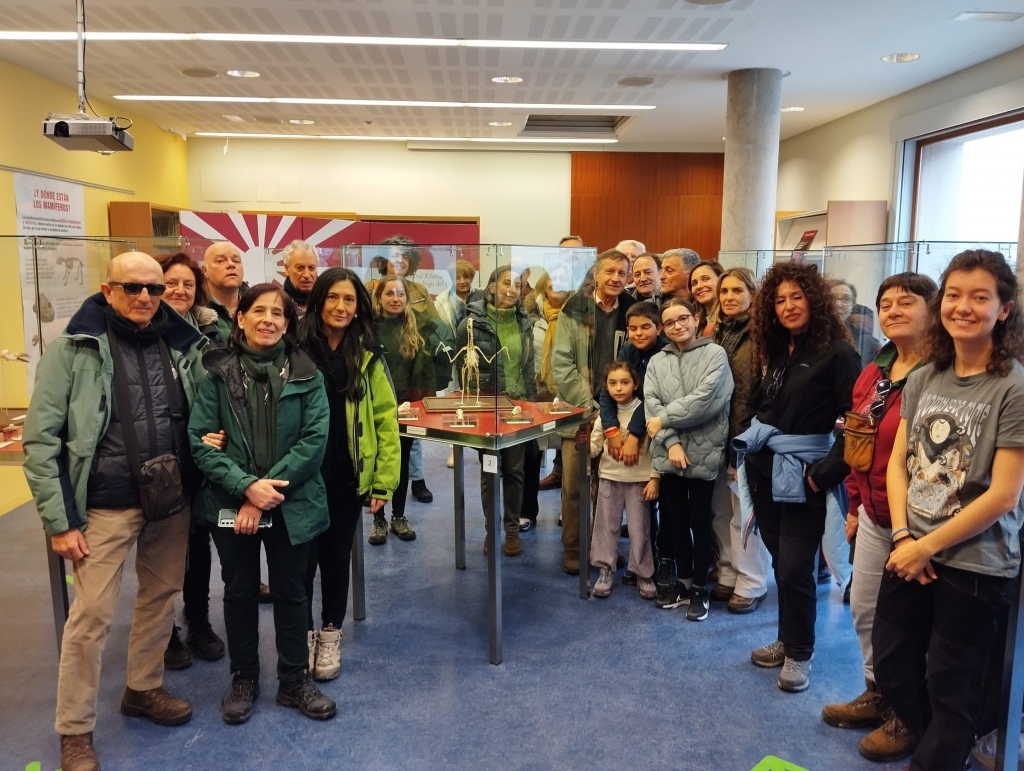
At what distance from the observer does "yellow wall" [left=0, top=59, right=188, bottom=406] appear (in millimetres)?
4008

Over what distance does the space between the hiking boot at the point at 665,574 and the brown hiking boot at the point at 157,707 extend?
2035mm

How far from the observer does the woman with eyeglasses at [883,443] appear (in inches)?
87.3

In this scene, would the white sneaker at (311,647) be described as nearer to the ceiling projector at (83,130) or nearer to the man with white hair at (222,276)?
the man with white hair at (222,276)

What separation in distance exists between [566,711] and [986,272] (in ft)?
6.21

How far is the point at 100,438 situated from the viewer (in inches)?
85.5

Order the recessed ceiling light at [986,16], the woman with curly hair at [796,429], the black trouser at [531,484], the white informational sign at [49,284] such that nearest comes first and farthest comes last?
the woman with curly hair at [796,429] < the white informational sign at [49,284] < the black trouser at [531,484] < the recessed ceiling light at [986,16]

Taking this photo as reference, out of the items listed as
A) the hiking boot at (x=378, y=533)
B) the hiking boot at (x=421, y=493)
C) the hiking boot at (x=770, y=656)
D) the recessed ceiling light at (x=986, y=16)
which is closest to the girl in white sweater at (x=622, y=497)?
the hiking boot at (x=770, y=656)

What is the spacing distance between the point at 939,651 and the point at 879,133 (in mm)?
6998

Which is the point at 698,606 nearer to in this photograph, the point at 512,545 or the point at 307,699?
the point at 512,545

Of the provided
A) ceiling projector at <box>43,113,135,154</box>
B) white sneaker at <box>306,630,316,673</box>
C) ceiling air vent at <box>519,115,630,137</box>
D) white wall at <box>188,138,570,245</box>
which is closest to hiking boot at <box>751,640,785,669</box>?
white sneaker at <box>306,630,316,673</box>

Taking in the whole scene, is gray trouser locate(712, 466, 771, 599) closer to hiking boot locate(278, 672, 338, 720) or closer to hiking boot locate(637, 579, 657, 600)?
hiking boot locate(637, 579, 657, 600)

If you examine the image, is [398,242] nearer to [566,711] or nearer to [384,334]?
[384,334]

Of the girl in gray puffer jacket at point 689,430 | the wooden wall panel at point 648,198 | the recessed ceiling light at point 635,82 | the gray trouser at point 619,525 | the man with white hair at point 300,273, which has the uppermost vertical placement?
the recessed ceiling light at point 635,82

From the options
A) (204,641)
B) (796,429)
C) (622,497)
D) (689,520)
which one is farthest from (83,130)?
(796,429)
